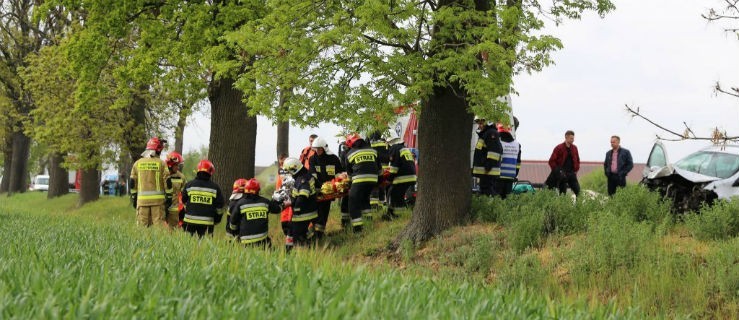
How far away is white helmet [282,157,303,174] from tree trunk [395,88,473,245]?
209 centimetres

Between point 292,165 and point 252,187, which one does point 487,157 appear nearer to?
point 292,165

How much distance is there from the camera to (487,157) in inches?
637

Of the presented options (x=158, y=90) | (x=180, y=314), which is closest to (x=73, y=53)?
(x=158, y=90)

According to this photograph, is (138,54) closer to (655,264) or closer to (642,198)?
(642,198)

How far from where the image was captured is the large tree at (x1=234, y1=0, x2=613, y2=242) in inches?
490

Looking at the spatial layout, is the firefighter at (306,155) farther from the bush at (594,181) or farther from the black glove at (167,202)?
the bush at (594,181)

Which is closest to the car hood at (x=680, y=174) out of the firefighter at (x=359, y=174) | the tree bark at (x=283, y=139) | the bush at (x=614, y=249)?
the bush at (x=614, y=249)

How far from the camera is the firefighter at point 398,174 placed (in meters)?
15.8

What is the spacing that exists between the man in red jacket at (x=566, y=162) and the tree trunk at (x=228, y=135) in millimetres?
6926

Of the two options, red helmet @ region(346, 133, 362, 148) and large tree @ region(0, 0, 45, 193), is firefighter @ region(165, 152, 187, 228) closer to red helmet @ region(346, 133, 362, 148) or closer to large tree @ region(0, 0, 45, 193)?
red helmet @ region(346, 133, 362, 148)

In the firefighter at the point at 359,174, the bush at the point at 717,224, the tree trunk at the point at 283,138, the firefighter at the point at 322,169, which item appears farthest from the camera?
the tree trunk at the point at 283,138

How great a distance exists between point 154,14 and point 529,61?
37.2 ft

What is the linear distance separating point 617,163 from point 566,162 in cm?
123

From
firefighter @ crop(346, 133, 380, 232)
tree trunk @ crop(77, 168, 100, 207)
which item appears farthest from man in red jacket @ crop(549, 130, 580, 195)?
tree trunk @ crop(77, 168, 100, 207)
